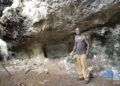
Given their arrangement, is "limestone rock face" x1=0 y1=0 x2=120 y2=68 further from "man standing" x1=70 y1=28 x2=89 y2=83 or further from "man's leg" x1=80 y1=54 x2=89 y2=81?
"man's leg" x1=80 y1=54 x2=89 y2=81

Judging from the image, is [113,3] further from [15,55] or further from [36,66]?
[15,55]

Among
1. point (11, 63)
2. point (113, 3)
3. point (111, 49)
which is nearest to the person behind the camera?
point (113, 3)

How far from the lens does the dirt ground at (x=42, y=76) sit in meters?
10.1

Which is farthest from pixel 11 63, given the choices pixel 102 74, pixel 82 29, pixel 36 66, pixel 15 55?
pixel 102 74

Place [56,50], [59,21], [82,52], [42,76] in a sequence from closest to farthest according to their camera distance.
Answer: [82,52] < [42,76] < [59,21] < [56,50]

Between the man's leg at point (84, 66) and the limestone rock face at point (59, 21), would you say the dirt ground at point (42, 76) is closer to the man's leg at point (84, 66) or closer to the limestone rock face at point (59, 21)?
the man's leg at point (84, 66)

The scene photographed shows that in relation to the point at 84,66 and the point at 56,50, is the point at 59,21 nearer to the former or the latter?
the point at 56,50

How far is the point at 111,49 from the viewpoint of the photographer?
11562mm

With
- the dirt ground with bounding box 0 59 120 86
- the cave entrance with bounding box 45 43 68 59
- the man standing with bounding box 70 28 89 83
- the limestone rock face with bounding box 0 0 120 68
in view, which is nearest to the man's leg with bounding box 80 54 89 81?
the man standing with bounding box 70 28 89 83

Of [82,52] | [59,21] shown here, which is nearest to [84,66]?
[82,52]

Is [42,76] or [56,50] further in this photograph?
[56,50]

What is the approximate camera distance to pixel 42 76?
11.2 meters

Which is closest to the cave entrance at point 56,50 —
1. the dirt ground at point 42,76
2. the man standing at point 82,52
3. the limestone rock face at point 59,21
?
the limestone rock face at point 59,21

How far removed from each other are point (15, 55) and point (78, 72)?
11.3 ft
